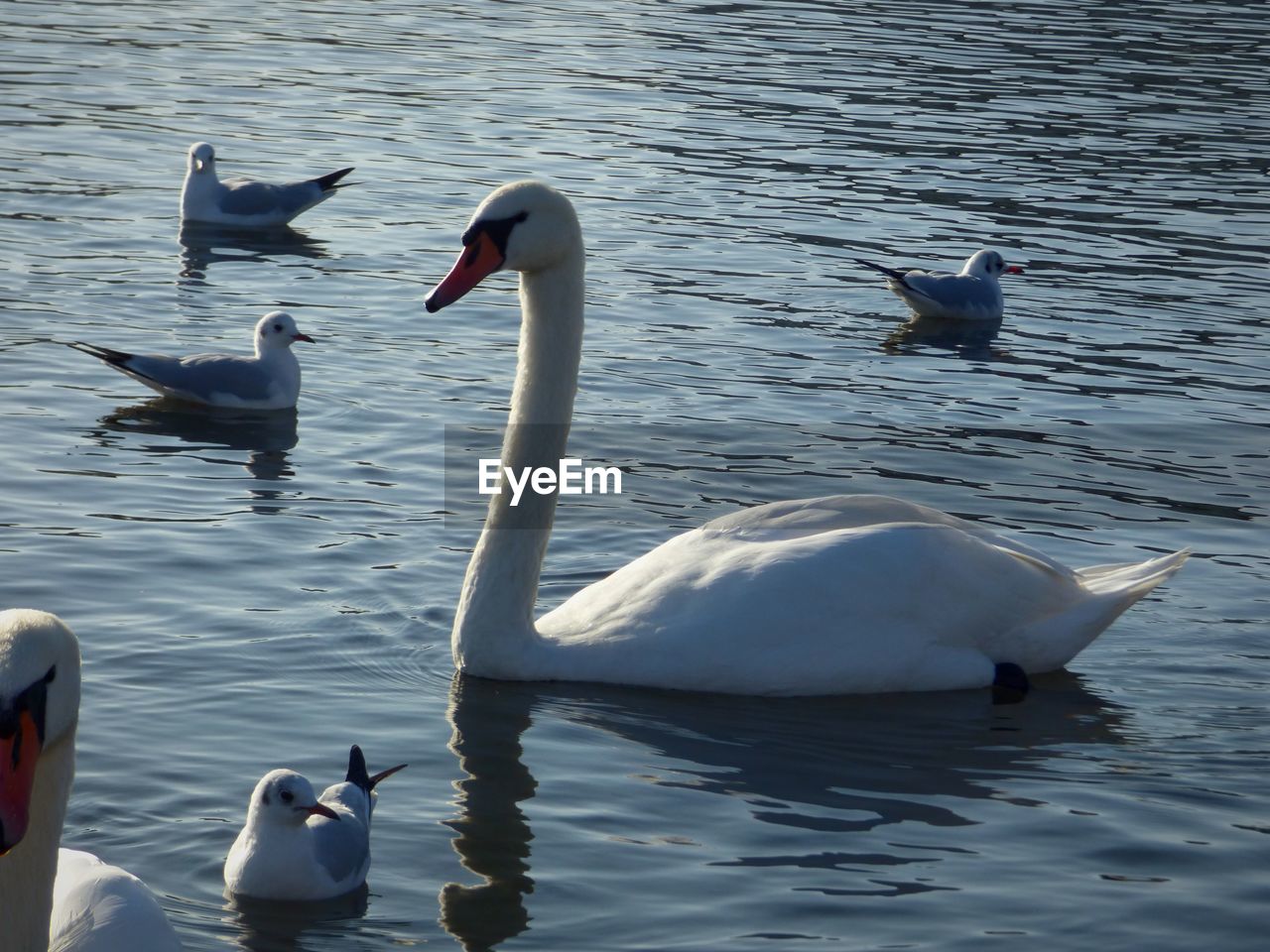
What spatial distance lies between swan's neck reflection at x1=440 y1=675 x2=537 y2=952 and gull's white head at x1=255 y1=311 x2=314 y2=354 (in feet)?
15.8

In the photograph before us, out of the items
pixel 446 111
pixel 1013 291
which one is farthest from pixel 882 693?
pixel 446 111

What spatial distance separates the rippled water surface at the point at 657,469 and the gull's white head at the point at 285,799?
1.00 ft

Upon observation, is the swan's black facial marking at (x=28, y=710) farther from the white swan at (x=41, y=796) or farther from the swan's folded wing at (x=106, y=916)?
the swan's folded wing at (x=106, y=916)

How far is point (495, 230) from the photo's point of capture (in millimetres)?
8195

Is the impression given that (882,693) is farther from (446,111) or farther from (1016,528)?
(446,111)

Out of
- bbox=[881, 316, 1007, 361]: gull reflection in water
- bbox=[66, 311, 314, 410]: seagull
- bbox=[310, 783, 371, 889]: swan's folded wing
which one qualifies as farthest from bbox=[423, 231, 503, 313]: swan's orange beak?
bbox=[881, 316, 1007, 361]: gull reflection in water

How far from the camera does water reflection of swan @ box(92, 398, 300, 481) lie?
11.6 m

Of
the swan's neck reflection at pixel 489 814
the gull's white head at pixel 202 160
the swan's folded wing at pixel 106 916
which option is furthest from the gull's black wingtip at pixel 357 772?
the gull's white head at pixel 202 160

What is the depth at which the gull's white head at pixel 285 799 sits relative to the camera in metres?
6.25

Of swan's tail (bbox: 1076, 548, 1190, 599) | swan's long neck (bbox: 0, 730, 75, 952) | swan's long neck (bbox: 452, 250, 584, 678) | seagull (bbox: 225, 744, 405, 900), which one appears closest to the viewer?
swan's long neck (bbox: 0, 730, 75, 952)

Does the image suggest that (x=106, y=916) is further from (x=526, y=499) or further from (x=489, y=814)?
(x=526, y=499)

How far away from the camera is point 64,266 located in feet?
50.7

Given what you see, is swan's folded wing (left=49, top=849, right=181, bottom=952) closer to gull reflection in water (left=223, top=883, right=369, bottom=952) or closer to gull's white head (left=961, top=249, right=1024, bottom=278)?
gull reflection in water (left=223, top=883, right=369, bottom=952)

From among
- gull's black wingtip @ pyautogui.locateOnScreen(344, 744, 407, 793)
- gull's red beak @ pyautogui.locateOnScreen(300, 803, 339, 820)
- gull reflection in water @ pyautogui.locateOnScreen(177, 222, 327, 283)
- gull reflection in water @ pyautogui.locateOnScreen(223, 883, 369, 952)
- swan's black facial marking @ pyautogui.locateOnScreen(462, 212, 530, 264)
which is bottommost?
gull reflection in water @ pyautogui.locateOnScreen(223, 883, 369, 952)
